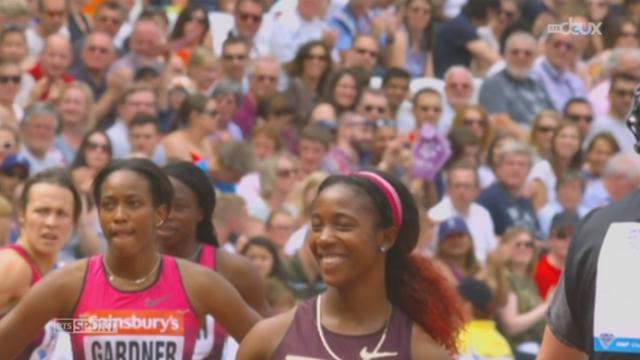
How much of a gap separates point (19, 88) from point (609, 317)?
8451mm

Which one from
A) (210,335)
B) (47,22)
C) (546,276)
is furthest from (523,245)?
(210,335)

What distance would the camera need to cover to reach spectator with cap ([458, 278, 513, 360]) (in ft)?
36.1

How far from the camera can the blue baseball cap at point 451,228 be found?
1195cm

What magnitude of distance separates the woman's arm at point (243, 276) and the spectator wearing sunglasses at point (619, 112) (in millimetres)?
6668

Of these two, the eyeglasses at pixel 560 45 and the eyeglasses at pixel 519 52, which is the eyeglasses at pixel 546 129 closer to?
the eyeglasses at pixel 519 52

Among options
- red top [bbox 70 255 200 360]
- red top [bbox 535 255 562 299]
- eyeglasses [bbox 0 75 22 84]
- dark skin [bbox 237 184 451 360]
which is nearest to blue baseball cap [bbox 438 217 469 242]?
red top [bbox 535 255 562 299]

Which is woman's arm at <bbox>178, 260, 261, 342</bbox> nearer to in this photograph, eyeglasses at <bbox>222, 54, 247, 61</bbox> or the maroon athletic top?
the maroon athletic top

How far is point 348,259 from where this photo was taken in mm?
5980

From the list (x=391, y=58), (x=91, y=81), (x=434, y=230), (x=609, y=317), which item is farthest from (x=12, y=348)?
(x=391, y=58)

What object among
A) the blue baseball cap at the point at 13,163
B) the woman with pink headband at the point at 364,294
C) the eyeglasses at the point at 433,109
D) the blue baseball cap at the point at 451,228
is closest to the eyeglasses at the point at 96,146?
the blue baseball cap at the point at 13,163

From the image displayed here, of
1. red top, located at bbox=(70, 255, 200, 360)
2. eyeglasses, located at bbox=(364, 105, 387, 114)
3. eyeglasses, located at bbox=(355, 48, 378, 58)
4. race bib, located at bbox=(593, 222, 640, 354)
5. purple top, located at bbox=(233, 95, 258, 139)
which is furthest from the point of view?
eyeglasses, located at bbox=(355, 48, 378, 58)

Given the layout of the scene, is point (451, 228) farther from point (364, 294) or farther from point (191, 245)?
point (364, 294)

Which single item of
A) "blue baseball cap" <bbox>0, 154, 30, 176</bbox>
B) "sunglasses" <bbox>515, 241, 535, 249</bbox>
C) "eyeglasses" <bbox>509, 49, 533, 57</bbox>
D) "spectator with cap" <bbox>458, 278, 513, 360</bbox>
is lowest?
"spectator with cap" <bbox>458, 278, 513, 360</bbox>

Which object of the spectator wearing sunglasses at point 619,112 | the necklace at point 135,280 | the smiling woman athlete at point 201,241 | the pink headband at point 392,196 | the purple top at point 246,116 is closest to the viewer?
the pink headband at point 392,196
